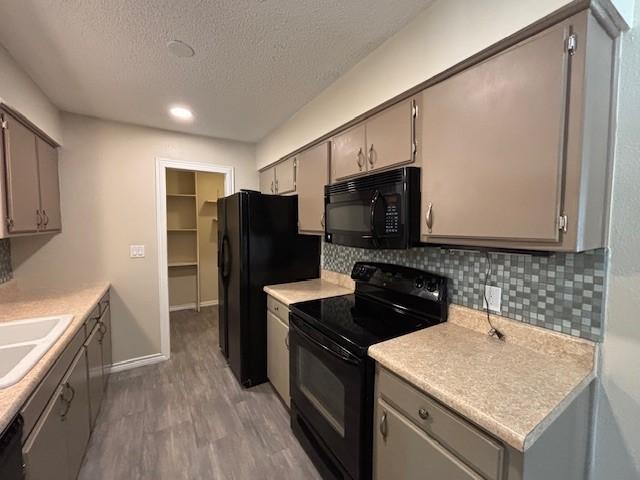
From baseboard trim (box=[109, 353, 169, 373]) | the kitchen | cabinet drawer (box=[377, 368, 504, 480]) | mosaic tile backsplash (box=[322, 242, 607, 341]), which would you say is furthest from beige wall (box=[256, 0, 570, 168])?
baseboard trim (box=[109, 353, 169, 373])

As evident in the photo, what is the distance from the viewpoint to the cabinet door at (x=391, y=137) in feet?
4.58

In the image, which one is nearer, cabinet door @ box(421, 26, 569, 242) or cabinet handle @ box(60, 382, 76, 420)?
cabinet door @ box(421, 26, 569, 242)

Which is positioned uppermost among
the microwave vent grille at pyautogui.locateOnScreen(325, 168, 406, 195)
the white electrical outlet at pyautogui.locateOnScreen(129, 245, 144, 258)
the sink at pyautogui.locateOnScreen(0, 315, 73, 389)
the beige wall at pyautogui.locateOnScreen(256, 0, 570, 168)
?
the beige wall at pyautogui.locateOnScreen(256, 0, 570, 168)

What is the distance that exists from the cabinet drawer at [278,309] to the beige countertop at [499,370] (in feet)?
3.09

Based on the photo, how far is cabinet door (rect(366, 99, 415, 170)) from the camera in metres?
1.39

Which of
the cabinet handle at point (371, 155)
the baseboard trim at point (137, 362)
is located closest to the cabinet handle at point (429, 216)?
the cabinet handle at point (371, 155)

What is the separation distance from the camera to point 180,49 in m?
1.52

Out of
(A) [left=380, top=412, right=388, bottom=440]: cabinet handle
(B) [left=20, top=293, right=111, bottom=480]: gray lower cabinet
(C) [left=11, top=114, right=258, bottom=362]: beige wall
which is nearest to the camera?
(B) [left=20, top=293, right=111, bottom=480]: gray lower cabinet

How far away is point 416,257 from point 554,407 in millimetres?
974

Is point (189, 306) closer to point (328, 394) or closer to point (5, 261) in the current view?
point (5, 261)

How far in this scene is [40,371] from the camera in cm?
103

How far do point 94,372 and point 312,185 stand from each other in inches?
77.4

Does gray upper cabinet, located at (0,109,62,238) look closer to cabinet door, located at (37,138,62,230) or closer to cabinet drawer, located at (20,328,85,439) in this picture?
cabinet door, located at (37,138,62,230)

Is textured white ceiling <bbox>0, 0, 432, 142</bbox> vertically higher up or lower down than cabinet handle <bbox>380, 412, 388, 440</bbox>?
higher up
